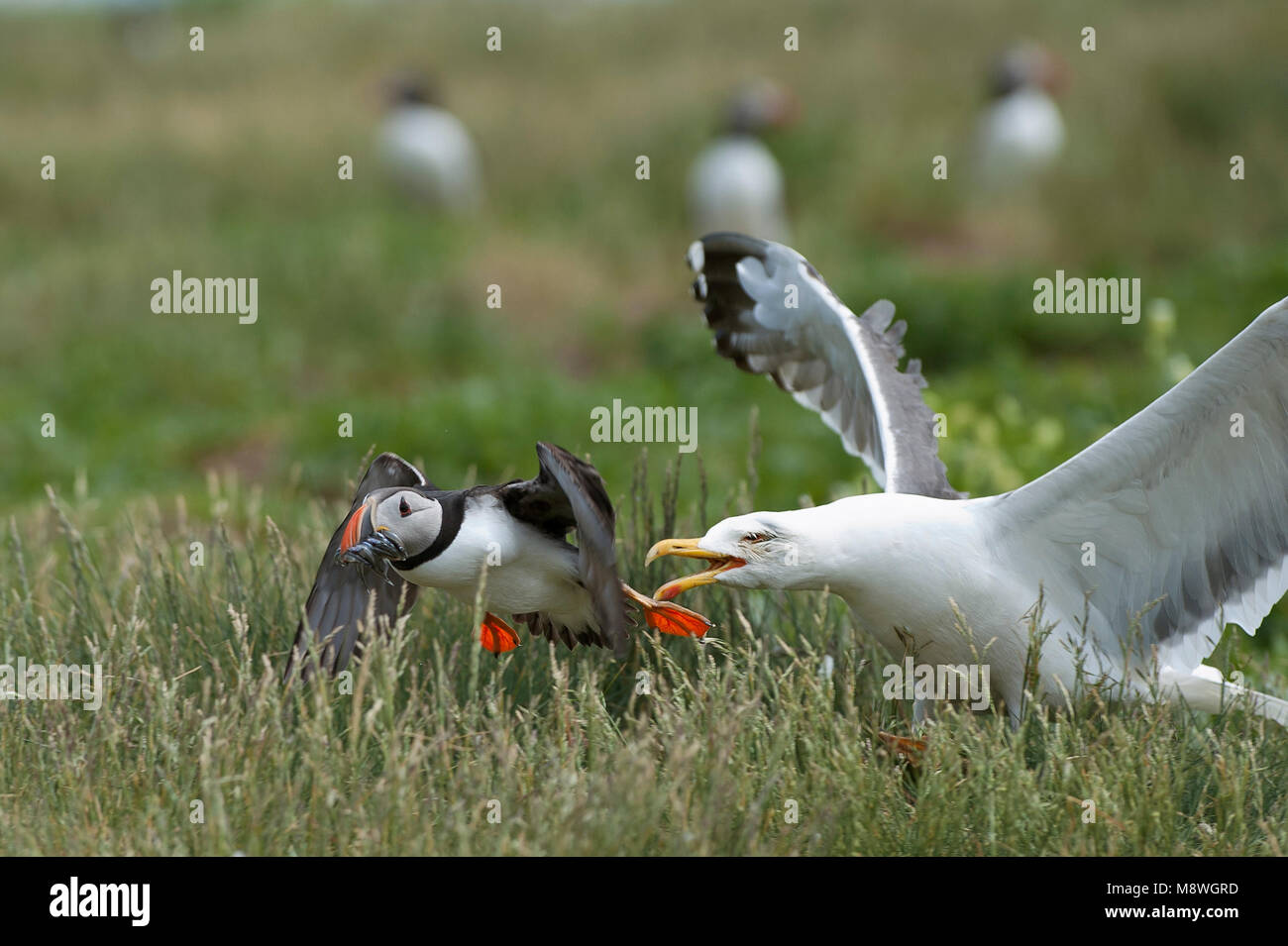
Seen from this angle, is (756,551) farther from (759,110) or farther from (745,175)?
(759,110)

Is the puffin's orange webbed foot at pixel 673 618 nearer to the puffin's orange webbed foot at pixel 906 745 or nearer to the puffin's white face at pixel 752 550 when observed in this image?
the puffin's white face at pixel 752 550

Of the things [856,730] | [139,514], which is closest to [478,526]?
[856,730]

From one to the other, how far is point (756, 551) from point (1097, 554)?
3.06 feet

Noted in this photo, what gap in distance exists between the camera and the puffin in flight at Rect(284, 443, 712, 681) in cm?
345

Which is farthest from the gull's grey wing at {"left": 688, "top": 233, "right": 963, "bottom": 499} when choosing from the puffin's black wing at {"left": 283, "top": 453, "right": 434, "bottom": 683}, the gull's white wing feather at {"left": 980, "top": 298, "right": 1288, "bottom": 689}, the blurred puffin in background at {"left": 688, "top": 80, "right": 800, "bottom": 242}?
the blurred puffin in background at {"left": 688, "top": 80, "right": 800, "bottom": 242}

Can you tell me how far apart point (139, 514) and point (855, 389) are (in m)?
4.12

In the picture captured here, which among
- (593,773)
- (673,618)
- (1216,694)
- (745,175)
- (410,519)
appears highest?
(745,175)

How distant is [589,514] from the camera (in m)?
3.38

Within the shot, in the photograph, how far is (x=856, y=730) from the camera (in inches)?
139

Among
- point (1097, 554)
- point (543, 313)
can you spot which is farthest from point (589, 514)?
point (543, 313)

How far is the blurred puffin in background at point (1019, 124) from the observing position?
48.6ft

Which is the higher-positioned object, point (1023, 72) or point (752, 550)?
point (1023, 72)

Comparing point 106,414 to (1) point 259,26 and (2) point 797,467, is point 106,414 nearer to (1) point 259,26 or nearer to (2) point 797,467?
(2) point 797,467

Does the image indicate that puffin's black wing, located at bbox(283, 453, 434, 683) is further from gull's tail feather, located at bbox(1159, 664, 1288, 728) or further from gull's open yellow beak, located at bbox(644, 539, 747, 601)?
gull's tail feather, located at bbox(1159, 664, 1288, 728)
